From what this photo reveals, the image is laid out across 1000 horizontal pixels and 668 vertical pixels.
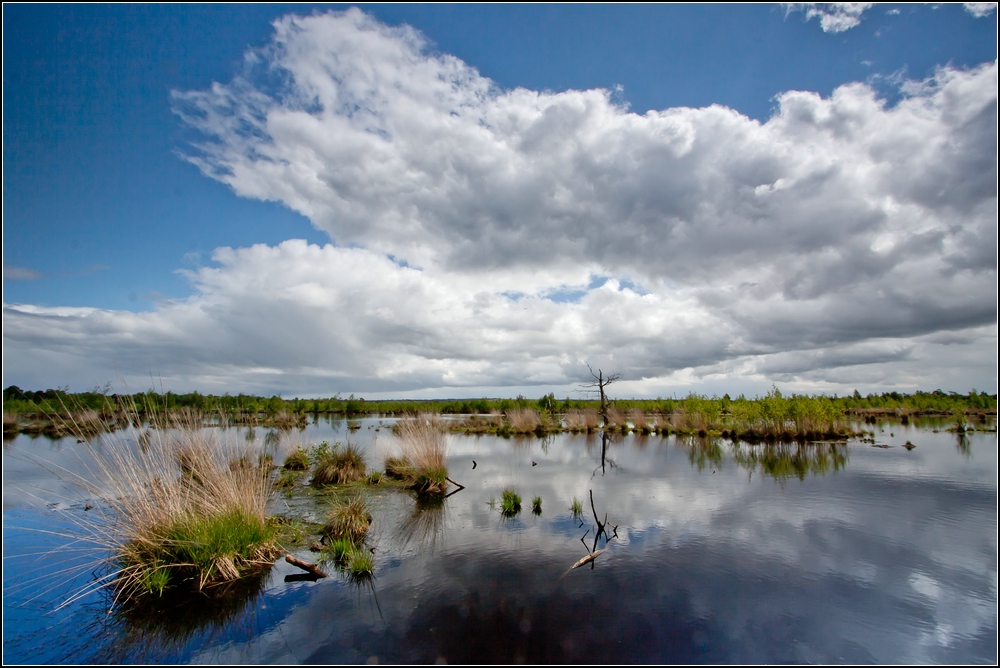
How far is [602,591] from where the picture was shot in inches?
241

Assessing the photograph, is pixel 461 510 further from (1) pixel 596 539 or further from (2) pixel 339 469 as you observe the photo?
(2) pixel 339 469

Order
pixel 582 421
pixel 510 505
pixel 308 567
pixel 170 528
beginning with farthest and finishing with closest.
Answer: pixel 582 421
pixel 510 505
pixel 308 567
pixel 170 528

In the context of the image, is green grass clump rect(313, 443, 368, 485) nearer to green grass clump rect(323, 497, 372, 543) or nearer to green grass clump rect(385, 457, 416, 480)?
green grass clump rect(385, 457, 416, 480)

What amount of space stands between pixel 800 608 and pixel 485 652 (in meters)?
3.92

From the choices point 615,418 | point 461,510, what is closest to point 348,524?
point 461,510

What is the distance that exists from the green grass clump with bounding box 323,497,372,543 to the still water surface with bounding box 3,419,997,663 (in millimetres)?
464

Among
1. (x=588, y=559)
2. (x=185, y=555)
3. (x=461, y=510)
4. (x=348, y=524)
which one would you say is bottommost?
(x=461, y=510)

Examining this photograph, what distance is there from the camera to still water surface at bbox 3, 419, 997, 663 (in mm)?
4938

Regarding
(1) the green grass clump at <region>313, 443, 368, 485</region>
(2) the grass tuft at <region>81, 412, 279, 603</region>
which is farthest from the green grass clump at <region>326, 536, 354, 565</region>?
(1) the green grass clump at <region>313, 443, 368, 485</region>

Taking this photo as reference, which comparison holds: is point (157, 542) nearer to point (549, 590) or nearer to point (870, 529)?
point (549, 590)

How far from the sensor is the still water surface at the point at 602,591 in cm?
494

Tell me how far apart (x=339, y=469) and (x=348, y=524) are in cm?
603

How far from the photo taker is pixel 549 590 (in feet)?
20.4

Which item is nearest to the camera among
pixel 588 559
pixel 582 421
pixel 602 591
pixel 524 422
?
pixel 602 591
